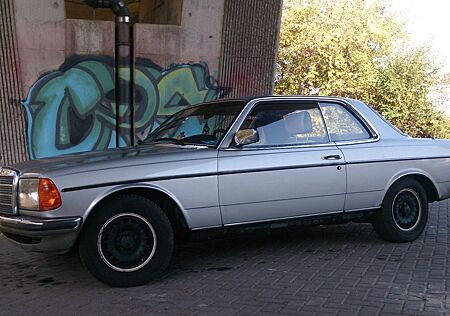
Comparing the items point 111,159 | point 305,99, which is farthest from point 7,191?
point 305,99

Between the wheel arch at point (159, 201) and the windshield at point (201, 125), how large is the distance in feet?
2.36

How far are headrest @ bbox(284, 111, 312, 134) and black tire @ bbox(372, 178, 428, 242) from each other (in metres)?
1.25

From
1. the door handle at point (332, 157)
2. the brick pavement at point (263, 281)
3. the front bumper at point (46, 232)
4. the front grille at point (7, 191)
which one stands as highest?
the door handle at point (332, 157)

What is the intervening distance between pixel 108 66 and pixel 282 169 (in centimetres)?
681

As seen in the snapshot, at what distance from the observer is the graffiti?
10.6 metres

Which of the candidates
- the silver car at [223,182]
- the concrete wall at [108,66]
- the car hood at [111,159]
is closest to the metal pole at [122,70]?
the concrete wall at [108,66]

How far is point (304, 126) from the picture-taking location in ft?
18.6

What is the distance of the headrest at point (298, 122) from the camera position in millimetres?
5578

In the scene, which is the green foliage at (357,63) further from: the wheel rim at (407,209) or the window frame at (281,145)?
the window frame at (281,145)

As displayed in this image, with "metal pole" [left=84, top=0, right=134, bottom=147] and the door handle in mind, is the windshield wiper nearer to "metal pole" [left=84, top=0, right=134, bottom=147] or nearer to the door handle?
the door handle

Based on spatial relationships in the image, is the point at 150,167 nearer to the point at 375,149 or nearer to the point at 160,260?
the point at 160,260

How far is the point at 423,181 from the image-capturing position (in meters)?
6.33

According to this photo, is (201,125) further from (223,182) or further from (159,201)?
(159,201)

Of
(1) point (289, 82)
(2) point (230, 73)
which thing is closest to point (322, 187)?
(2) point (230, 73)
